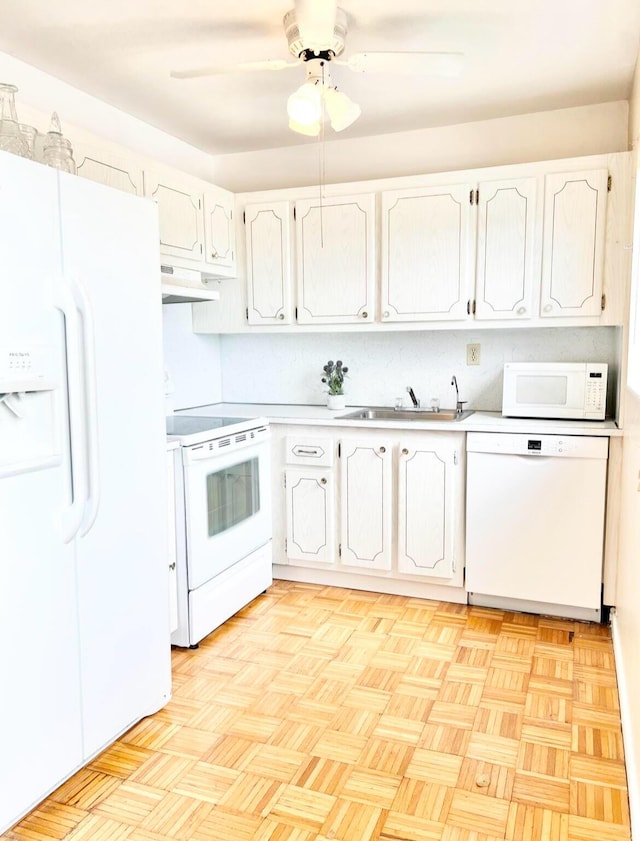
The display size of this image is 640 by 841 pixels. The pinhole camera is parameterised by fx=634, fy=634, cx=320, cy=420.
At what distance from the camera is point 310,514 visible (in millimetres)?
3412

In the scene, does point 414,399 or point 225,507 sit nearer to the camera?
point 225,507

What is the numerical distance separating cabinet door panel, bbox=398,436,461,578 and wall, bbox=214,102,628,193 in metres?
1.59

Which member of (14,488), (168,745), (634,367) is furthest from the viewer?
(634,367)

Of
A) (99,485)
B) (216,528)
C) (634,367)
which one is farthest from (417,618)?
(99,485)

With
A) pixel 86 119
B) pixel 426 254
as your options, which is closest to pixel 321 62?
pixel 426 254

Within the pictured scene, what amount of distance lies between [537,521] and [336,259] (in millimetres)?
1715

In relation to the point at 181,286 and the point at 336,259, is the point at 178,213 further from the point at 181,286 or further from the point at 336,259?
the point at 336,259

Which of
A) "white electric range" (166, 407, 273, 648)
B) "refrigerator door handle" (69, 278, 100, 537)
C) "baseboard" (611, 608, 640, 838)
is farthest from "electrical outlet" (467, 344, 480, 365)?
"refrigerator door handle" (69, 278, 100, 537)

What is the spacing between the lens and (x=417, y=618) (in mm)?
3062

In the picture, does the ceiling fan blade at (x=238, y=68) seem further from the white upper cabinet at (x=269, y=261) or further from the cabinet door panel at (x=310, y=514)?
the cabinet door panel at (x=310, y=514)

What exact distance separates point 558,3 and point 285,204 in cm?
171

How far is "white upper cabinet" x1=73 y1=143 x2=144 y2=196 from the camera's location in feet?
8.53

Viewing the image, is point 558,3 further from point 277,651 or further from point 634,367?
point 277,651

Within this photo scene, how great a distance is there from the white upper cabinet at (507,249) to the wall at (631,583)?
54cm
